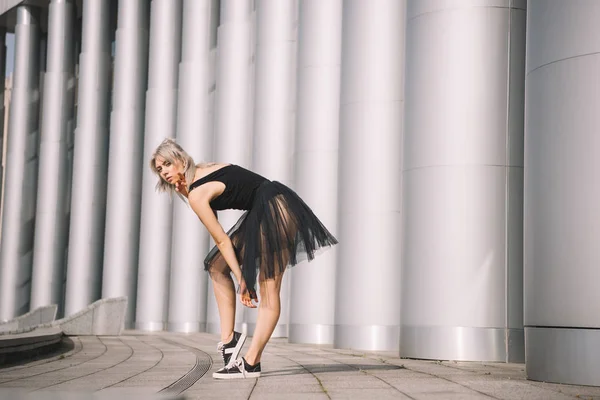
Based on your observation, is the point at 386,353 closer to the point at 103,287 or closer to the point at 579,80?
the point at 579,80

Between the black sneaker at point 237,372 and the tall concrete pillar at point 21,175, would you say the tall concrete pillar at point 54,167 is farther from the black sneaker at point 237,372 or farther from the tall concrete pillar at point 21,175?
the black sneaker at point 237,372

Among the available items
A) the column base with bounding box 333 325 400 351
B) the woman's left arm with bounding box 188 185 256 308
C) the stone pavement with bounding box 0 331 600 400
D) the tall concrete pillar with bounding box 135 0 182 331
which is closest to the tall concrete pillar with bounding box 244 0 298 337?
the column base with bounding box 333 325 400 351

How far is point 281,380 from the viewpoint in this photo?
21.9ft

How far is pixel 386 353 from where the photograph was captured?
1167 cm

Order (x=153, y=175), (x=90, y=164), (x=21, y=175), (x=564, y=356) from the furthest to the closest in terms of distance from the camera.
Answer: (x=21, y=175)
(x=90, y=164)
(x=153, y=175)
(x=564, y=356)

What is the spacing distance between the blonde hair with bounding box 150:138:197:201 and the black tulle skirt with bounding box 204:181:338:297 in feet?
1.66

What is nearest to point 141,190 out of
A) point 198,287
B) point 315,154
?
point 198,287

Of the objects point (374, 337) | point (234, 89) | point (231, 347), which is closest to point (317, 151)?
point (374, 337)

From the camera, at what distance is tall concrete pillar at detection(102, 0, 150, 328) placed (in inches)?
1049

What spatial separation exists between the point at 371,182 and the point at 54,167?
1854cm

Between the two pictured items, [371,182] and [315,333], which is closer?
[371,182]

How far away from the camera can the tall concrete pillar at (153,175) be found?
83.1ft

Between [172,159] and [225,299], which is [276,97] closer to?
[225,299]

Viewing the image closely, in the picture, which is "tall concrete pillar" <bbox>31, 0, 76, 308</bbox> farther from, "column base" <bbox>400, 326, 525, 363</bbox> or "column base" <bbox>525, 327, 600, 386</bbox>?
"column base" <bbox>525, 327, 600, 386</bbox>
